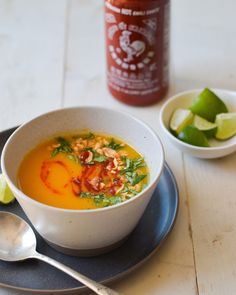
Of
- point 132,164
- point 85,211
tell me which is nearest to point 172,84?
point 132,164

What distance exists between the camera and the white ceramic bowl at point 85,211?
714 mm

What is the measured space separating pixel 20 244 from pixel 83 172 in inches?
6.4

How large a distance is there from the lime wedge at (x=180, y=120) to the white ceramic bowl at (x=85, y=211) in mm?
158

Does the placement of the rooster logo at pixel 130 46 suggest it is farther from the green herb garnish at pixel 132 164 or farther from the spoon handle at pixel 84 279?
the spoon handle at pixel 84 279

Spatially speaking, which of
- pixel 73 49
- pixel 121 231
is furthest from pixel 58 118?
pixel 73 49

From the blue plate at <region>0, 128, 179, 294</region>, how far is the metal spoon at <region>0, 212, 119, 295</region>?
0.05 feet

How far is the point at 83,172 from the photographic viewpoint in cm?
87

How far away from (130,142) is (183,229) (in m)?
0.18

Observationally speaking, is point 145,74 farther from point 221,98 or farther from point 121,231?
point 121,231

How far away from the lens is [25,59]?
1315 mm

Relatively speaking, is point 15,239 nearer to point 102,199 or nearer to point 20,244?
point 20,244

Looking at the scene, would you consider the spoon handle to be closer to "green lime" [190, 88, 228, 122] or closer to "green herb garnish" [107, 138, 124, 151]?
"green herb garnish" [107, 138, 124, 151]

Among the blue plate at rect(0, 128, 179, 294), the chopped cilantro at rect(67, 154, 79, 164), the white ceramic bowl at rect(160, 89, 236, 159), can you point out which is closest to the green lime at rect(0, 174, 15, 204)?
the blue plate at rect(0, 128, 179, 294)

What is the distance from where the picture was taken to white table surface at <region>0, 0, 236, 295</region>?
2.64 ft
